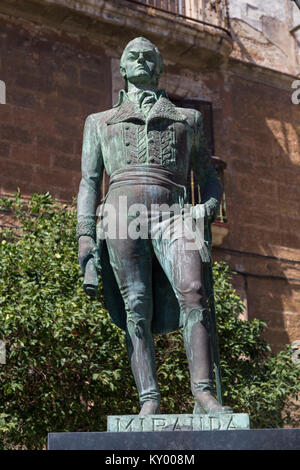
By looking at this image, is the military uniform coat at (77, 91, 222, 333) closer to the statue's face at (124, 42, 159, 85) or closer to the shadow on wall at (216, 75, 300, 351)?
the statue's face at (124, 42, 159, 85)

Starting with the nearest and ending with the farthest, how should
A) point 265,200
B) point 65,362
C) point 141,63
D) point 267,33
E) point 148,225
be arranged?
point 148,225
point 141,63
point 65,362
point 265,200
point 267,33

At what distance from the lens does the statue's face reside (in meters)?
5.08

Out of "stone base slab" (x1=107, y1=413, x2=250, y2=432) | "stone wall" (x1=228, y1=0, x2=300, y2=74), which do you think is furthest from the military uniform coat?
"stone wall" (x1=228, y1=0, x2=300, y2=74)

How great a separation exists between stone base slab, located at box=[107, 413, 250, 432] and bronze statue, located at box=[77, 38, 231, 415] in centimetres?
19

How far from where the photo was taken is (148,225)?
15.7 ft


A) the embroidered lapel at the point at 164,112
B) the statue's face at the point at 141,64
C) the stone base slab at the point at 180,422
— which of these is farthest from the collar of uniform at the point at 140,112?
the stone base slab at the point at 180,422

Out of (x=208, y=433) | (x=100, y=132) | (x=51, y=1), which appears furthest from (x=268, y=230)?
(x=208, y=433)

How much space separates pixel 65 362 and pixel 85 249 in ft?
12.5

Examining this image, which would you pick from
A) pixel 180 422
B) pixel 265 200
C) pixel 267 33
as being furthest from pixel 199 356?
pixel 267 33

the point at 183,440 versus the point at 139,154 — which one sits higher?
the point at 139,154

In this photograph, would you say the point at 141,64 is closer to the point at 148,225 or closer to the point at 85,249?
the point at 148,225

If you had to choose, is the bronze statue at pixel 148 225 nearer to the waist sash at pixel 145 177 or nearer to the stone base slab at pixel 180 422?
the waist sash at pixel 145 177

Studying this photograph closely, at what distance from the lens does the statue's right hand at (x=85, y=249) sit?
4852 mm
